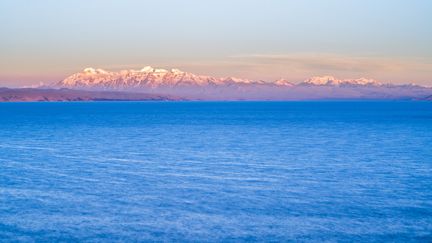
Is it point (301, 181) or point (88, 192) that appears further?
point (301, 181)

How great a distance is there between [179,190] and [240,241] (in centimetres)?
1028

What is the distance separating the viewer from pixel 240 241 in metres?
23.8

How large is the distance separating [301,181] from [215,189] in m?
5.87

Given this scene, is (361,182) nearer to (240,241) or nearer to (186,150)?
(240,241)

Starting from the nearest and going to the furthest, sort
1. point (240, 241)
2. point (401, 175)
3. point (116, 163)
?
point (240, 241) < point (401, 175) < point (116, 163)

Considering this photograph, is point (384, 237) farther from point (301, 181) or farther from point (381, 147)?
point (381, 147)

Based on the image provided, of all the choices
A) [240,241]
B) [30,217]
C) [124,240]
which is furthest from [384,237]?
[30,217]

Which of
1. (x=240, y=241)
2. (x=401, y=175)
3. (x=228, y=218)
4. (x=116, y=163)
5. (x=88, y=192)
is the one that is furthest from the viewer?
(x=116, y=163)

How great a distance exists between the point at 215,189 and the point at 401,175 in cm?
1262

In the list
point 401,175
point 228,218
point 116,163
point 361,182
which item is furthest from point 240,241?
point 116,163

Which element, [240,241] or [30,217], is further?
[30,217]

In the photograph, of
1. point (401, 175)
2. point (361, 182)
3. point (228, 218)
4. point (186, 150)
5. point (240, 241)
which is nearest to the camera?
point (240, 241)

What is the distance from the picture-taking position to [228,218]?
27.1 m

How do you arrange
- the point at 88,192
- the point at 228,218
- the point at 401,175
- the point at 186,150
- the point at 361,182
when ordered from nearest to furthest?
the point at 228,218, the point at 88,192, the point at 361,182, the point at 401,175, the point at 186,150
